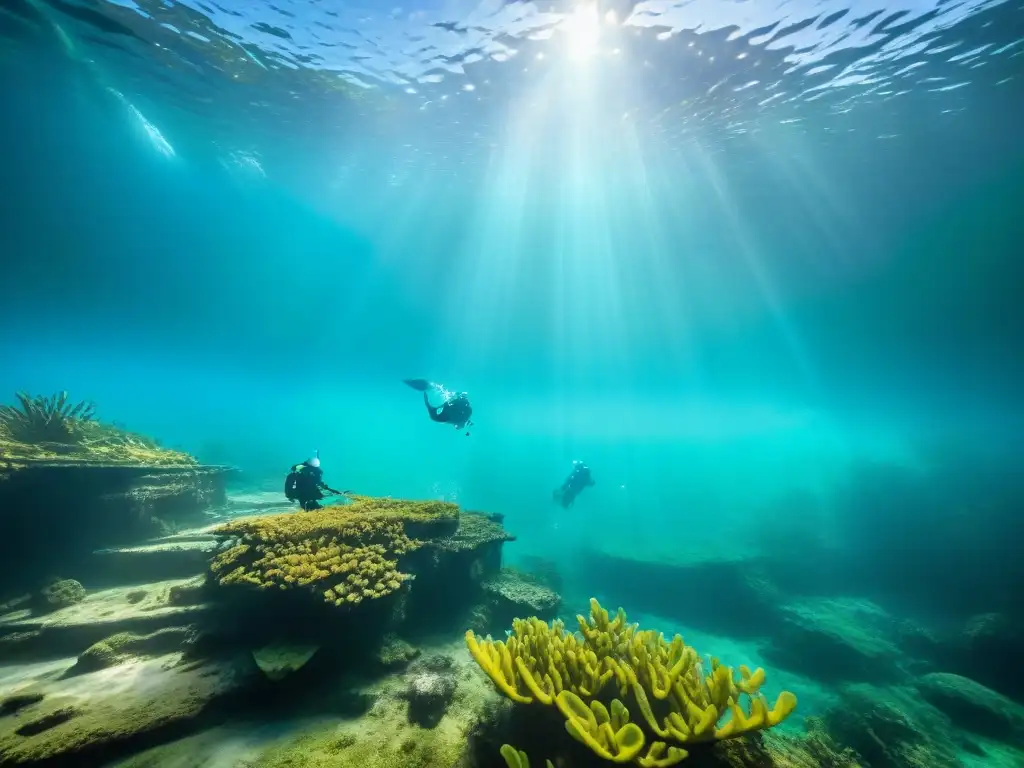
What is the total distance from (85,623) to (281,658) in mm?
4053

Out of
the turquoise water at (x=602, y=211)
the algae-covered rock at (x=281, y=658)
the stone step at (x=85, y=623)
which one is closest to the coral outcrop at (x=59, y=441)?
the stone step at (x=85, y=623)

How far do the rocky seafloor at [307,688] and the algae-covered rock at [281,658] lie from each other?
0.8 inches

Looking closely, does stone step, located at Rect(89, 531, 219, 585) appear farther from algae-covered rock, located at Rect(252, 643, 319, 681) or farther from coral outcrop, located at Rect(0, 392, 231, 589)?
algae-covered rock, located at Rect(252, 643, 319, 681)

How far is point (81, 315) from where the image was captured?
26062 mm

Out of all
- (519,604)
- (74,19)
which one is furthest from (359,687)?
(74,19)

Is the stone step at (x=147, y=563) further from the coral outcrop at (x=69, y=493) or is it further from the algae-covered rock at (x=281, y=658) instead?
the algae-covered rock at (x=281, y=658)

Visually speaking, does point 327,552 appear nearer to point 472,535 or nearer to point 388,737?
point 388,737

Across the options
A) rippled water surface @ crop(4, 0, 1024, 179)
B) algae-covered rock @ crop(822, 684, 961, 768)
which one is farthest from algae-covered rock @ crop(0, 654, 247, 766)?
rippled water surface @ crop(4, 0, 1024, 179)

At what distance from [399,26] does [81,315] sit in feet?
104

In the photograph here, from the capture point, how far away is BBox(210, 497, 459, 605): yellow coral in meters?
4.30

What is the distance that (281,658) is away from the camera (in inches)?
149

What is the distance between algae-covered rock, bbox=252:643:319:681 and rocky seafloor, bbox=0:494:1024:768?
2 cm

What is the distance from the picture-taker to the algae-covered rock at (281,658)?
11.8ft

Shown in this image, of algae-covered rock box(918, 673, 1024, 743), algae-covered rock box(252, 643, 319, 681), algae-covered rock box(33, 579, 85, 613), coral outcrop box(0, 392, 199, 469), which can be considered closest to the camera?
algae-covered rock box(252, 643, 319, 681)
